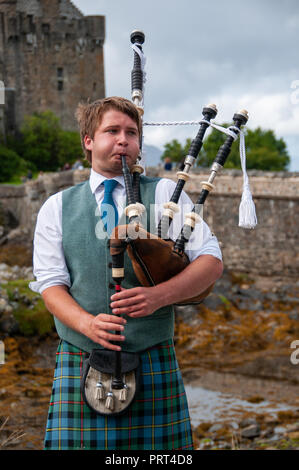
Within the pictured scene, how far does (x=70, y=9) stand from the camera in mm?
44812

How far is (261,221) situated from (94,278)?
1739 centimetres

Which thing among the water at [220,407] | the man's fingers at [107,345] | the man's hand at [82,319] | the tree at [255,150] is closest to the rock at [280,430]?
the water at [220,407]

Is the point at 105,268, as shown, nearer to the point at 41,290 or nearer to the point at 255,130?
the point at 41,290

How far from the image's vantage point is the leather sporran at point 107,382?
9.07 feet

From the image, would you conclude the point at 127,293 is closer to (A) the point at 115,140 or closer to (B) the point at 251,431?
(A) the point at 115,140

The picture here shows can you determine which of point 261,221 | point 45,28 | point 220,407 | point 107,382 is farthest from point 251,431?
point 45,28

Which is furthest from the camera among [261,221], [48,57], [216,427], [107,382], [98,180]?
[48,57]

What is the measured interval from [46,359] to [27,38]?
33.9 m

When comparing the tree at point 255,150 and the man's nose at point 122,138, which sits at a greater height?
the tree at point 255,150

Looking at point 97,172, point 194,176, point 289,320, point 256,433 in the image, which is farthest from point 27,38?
point 97,172

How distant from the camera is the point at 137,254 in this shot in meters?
2.69

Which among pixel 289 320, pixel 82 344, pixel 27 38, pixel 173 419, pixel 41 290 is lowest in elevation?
pixel 173 419

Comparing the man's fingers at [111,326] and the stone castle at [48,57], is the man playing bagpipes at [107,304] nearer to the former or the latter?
the man's fingers at [111,326]

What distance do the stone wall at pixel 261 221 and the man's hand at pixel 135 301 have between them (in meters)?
16.6
